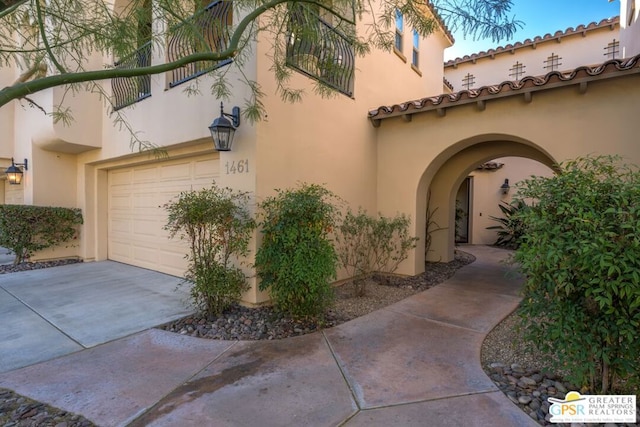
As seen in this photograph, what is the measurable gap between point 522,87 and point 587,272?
4.07 meters

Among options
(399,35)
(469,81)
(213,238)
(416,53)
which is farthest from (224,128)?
(469,81)

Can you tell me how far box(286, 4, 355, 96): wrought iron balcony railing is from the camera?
409 centimetres

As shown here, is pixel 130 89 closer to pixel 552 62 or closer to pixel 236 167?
pixel 236 167

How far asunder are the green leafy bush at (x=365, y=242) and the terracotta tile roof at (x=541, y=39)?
11173 millimetres

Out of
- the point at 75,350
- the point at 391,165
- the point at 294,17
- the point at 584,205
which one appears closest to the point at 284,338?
the point at 75,350

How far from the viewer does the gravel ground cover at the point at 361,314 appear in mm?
2438

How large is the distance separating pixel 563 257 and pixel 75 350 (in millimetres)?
4850

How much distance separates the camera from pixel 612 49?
36.9 ft

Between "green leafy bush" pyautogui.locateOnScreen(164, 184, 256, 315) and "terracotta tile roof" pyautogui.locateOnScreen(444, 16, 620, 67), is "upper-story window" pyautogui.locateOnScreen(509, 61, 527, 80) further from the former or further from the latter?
"green leafy bush" pyautogui.locateOnScreen(164, 184, 256, 315)

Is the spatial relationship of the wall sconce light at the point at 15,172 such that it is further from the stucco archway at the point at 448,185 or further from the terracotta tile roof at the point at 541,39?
the terracotta tile roof at the point at 541,39

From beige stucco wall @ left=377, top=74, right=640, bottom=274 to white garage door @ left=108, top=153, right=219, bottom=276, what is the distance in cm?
389

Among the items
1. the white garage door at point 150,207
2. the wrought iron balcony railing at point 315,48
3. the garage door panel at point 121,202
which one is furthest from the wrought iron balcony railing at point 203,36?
the garage door panel at point 121,202

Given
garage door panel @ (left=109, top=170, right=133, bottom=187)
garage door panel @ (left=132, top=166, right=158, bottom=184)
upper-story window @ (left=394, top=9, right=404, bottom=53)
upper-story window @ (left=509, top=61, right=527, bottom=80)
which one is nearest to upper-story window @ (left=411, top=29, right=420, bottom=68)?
upper-story window @ (left=394, top=9, right=404, bottom=53)

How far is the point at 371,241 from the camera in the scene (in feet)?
20.0
